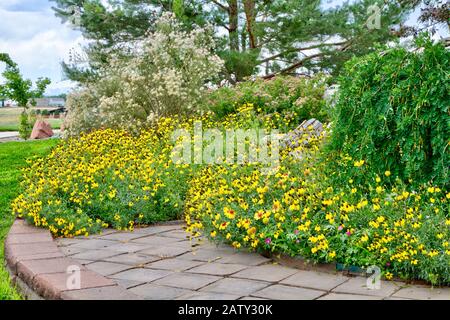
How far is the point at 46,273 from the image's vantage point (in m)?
3.82

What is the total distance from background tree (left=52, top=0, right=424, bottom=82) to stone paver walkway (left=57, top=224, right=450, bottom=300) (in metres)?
12.5

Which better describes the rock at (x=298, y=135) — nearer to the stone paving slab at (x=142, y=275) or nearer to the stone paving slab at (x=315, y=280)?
the stone paving slab at (x=315, y=280)

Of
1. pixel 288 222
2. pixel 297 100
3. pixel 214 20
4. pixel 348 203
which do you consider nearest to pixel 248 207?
pixel 288 222

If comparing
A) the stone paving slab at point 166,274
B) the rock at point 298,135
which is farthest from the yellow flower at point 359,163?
the rock at point 298,135

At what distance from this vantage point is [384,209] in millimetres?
4242

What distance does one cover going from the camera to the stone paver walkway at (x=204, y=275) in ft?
11.5

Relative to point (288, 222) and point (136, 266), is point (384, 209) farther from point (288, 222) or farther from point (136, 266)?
point (136, 266)

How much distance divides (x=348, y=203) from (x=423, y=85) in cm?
111

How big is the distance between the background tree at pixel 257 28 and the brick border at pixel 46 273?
12.6 m

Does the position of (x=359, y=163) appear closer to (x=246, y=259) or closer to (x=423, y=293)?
(x=246, y=259)

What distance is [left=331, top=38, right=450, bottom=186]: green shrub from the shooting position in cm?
455

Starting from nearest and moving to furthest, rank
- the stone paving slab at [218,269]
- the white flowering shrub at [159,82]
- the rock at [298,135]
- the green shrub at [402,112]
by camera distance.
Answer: the stone paving slab at [218,269], the green shrub at [402,112], the rock at [298,135], the white flowering shrub at [159,82]

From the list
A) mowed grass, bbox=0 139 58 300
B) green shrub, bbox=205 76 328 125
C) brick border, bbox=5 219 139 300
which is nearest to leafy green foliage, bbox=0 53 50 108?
mowed grass, bbox=0 139 58 300

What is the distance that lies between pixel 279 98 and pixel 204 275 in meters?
7.89
